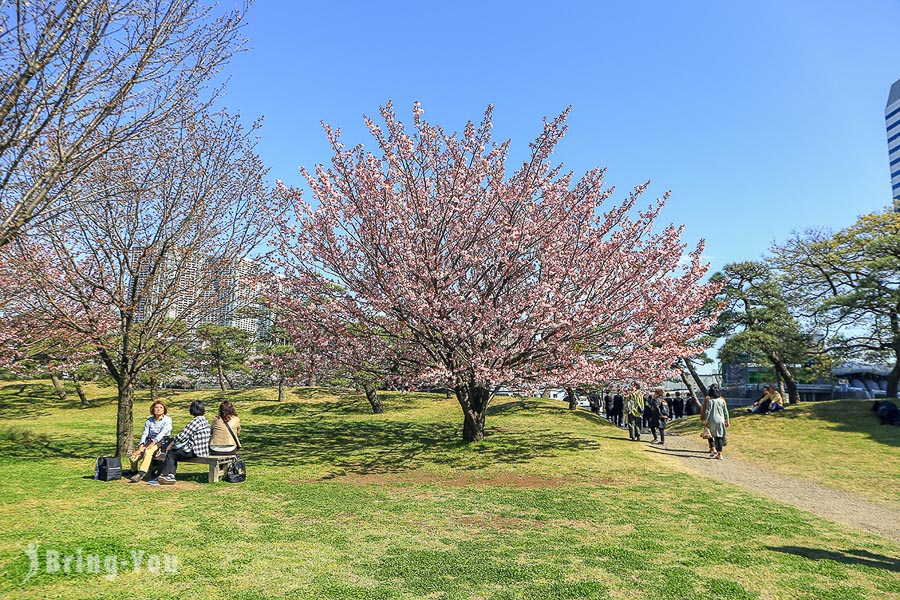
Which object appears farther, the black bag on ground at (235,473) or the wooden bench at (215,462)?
the black bag on ground at (235,473)

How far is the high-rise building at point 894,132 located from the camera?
391 ft

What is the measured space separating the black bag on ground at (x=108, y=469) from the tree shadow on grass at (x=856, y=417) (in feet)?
68.9

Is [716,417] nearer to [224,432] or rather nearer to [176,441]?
[224,432]

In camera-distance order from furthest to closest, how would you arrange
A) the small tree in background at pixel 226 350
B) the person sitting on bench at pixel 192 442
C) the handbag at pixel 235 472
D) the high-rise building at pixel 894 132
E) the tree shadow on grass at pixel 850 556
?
1. the high-rise building at pixel 894 132
2. the small tree in background at pixel 226 350
3. the handbag at pixel 235 472
4. the person sitting on bench at pixel 192 442
5. the tree shadow on grass at pixel 850 556

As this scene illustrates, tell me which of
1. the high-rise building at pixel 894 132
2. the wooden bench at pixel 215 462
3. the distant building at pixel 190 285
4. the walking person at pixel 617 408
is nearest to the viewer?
the wooden bench at pixel 215 462

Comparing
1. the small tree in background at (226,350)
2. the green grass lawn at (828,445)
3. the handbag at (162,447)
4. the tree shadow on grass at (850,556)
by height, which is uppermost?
the small tree in background at (226,350)

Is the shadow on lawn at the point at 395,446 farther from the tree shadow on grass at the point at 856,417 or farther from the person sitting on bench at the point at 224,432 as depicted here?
the tree shadow on grass at the point at 856,417

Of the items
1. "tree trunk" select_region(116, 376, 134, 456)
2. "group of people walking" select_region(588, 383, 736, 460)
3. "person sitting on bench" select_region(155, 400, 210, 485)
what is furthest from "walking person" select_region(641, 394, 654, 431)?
"tree trunk" select_region(116, 376, 134, 456)

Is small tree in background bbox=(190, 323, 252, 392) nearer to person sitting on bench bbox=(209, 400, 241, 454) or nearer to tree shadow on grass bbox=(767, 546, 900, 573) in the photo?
person sitting on bench bbox=(209, 400, 241, 454)

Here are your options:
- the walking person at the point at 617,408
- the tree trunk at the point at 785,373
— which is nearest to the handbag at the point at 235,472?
the walking person at the point at 617,408

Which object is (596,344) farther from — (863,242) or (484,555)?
(863,242)

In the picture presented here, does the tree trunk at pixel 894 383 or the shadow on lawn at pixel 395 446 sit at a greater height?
the tree trunk at pixel 894 383

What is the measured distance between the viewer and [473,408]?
15891 millimetres

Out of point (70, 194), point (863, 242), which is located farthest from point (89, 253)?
point (863, 242)
